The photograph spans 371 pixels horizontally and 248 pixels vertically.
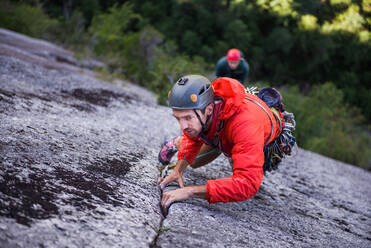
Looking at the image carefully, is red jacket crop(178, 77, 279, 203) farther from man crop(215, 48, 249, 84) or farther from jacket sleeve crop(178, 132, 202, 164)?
man crop(215, 48, 249, 84)

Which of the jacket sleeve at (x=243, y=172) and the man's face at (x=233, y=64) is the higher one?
the man's face at (x=233, y=64)

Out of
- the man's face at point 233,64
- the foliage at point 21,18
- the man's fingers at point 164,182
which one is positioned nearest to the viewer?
the man's fingers at point 164,182

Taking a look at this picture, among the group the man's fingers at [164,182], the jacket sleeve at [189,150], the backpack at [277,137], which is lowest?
the man's fingers at [164,182]

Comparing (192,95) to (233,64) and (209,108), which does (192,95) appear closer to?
(209,108)

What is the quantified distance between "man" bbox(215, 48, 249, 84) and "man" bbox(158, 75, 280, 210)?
9.04 feet

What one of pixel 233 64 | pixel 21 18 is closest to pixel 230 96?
pixel 233 64

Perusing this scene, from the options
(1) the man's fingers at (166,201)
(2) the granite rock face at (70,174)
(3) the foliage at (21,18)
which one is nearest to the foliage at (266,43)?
(3) the foliage at (21,18)

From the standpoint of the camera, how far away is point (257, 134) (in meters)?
1.78

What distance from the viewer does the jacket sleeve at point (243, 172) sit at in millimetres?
1702

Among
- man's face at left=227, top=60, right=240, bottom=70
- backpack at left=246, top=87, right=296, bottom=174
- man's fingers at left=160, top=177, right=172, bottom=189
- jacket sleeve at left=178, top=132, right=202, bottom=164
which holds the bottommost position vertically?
man's fingers at left=160, top=177, right=172, bottom=189

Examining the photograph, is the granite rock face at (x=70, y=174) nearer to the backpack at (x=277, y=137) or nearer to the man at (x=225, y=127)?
the man at (x=225, y=127)

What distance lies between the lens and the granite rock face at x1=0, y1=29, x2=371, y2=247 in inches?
51.9

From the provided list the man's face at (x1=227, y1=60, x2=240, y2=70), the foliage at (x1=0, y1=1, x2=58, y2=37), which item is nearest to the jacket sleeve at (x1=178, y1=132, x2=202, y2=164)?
the man's face at (x1=227, y1=60, x2=240, y2=70)

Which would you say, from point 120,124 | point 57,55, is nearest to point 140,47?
point 57,55
